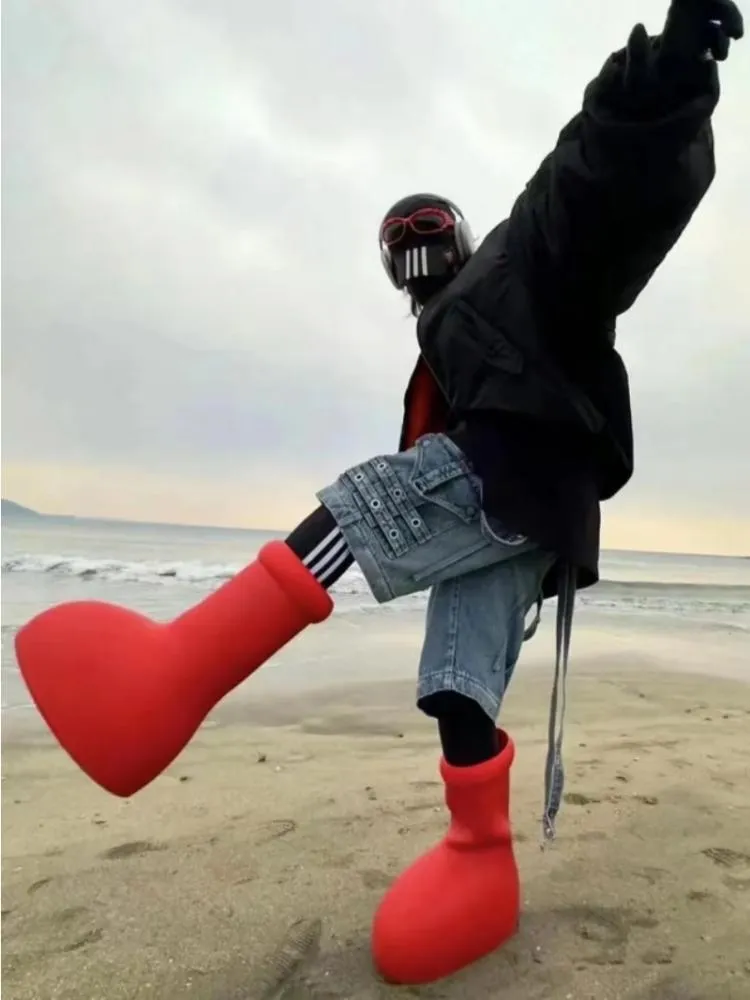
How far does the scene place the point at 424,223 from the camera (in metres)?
1.72

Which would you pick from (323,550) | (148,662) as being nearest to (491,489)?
(323,550)

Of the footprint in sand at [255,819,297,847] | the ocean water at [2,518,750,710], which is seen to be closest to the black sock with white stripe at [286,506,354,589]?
the footprint in sand at [255,819,297,847]

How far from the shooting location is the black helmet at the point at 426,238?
67.7 inches

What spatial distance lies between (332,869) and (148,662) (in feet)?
2.53

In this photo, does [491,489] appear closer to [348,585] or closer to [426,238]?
[426,238]

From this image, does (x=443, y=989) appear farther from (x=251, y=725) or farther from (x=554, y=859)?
(x=251, y=725)

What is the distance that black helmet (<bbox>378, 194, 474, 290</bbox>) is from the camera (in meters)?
1.72

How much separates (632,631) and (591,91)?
6.74 meters

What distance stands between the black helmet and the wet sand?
1270 mm

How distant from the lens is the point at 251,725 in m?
3.50

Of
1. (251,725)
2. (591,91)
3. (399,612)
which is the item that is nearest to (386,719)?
(251,725)

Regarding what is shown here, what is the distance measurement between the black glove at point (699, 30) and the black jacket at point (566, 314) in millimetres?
76

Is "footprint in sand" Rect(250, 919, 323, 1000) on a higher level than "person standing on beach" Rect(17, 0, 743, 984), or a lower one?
lower

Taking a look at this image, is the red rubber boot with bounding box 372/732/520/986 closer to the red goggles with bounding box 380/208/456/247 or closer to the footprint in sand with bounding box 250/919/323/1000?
the footprint in sand with bounding box 250/919/323/1000
